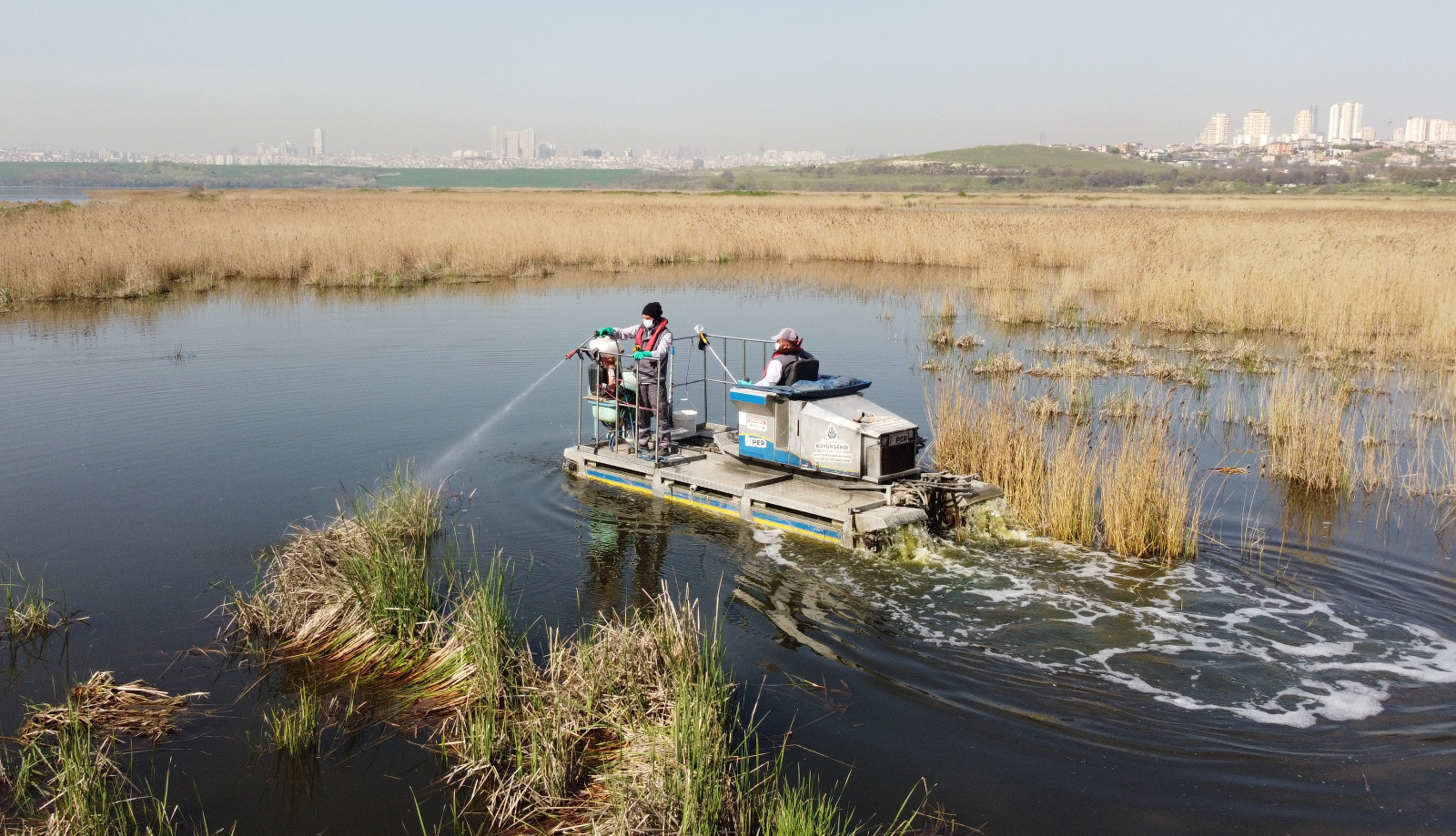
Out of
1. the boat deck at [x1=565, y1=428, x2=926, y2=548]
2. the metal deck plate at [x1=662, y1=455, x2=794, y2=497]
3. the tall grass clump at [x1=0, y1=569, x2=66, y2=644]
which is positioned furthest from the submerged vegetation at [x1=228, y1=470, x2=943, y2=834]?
the metal deck plate at [x1=662, y1=455, x2=794, y2=497]

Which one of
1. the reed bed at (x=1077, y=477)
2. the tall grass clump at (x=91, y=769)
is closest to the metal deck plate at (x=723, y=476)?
the reed bed at (x=1077, y=477)

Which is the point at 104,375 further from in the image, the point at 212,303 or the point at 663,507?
the point at 663,507

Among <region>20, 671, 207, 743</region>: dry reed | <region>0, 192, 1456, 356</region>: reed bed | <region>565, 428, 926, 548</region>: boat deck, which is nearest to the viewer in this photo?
<region>20, 671, 207, 743</region>: dry reed

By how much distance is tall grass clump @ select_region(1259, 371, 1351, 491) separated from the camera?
12859 mm

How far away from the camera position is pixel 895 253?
3778cm

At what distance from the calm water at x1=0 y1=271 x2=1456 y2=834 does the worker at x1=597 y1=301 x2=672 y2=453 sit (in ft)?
3.19

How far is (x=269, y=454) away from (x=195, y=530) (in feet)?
9.82

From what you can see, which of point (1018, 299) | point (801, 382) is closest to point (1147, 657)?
point (801, 382)

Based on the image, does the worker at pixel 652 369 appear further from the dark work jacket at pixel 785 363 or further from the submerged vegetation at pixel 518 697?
the submerged vegetation at pixel 518 697

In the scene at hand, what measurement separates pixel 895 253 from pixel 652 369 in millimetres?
26304

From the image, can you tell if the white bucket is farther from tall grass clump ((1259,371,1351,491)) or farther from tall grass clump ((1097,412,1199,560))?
tall grass clump ((1259,371,1351,491))

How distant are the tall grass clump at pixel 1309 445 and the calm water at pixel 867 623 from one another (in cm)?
63

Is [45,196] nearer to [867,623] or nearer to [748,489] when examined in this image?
[748,489]

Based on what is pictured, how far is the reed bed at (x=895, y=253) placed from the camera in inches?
930
